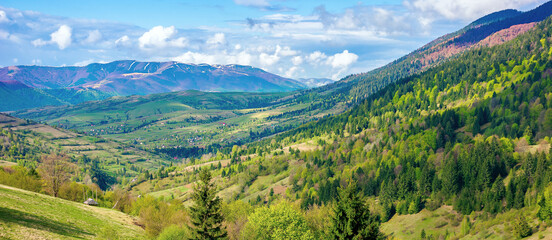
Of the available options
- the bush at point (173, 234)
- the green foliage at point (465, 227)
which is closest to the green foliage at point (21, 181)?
the bush at point (173, 234)

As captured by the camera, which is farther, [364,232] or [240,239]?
[240,239]

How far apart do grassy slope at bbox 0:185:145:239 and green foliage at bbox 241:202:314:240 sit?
25207 mm

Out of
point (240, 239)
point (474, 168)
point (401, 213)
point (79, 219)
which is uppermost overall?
point (79, 219)

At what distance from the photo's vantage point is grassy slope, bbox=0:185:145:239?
5405 centimetres

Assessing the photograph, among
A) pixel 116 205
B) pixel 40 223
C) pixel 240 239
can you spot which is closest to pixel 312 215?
pixel 240 239

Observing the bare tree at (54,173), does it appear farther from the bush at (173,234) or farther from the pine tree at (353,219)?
the pine tree at (353,219)

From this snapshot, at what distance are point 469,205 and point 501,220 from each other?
18.3m

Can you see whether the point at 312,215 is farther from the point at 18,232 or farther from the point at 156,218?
the point at 18,232

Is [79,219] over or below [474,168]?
over

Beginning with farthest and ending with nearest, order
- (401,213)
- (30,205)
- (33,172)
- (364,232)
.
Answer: (401,213) → (33,172) → (30,205) → (364,232)

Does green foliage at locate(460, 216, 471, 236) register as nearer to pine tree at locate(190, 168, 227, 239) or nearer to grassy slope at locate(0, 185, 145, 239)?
pine tree at locate(190, 168, 227, 239)

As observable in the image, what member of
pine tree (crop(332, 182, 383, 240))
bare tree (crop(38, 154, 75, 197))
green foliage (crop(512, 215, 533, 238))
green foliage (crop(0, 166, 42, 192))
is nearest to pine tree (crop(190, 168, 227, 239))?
pine tree (crop(332, 182, 383, 240))

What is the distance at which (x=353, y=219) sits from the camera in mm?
51688

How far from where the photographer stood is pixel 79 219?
250 ft
